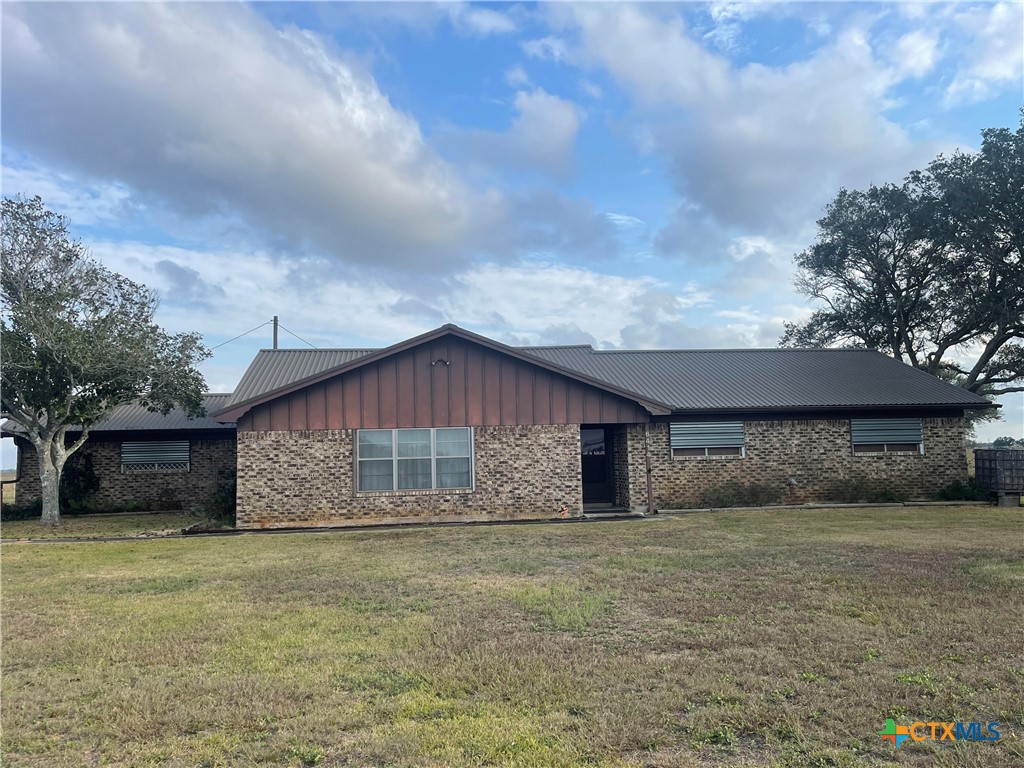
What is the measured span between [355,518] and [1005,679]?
14552 millimetres

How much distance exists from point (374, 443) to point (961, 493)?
17.1 metres

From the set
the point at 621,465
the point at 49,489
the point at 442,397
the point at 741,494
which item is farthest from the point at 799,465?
the point at 49,489

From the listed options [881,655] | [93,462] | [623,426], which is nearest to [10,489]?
[93,462]

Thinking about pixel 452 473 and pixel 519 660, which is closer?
pixel 519 660

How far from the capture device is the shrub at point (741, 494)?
1991 centimetres

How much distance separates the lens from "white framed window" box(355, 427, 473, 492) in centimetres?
1783

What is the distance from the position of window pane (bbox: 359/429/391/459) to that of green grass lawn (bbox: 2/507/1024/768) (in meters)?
6.64

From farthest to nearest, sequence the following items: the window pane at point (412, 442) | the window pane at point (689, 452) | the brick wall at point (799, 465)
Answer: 1. the window pane at point (689, 452)
2. the brick wall at point (799, 465)
3. the window pane at point (412, 442)

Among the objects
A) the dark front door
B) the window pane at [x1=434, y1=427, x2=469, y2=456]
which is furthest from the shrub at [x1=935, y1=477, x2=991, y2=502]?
the window pane at [x1=434, y1=427, x2=469, y2=456]

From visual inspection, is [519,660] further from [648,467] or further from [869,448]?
[869,448]

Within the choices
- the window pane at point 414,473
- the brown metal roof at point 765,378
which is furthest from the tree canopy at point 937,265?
the window pane at point 414,473

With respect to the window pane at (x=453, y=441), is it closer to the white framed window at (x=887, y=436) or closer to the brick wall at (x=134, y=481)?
the brick wall at (x=134, y=481)

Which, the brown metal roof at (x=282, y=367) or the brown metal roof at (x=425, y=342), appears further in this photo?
the brown metal roof at (x=282, y=367)

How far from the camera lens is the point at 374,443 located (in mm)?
17844
